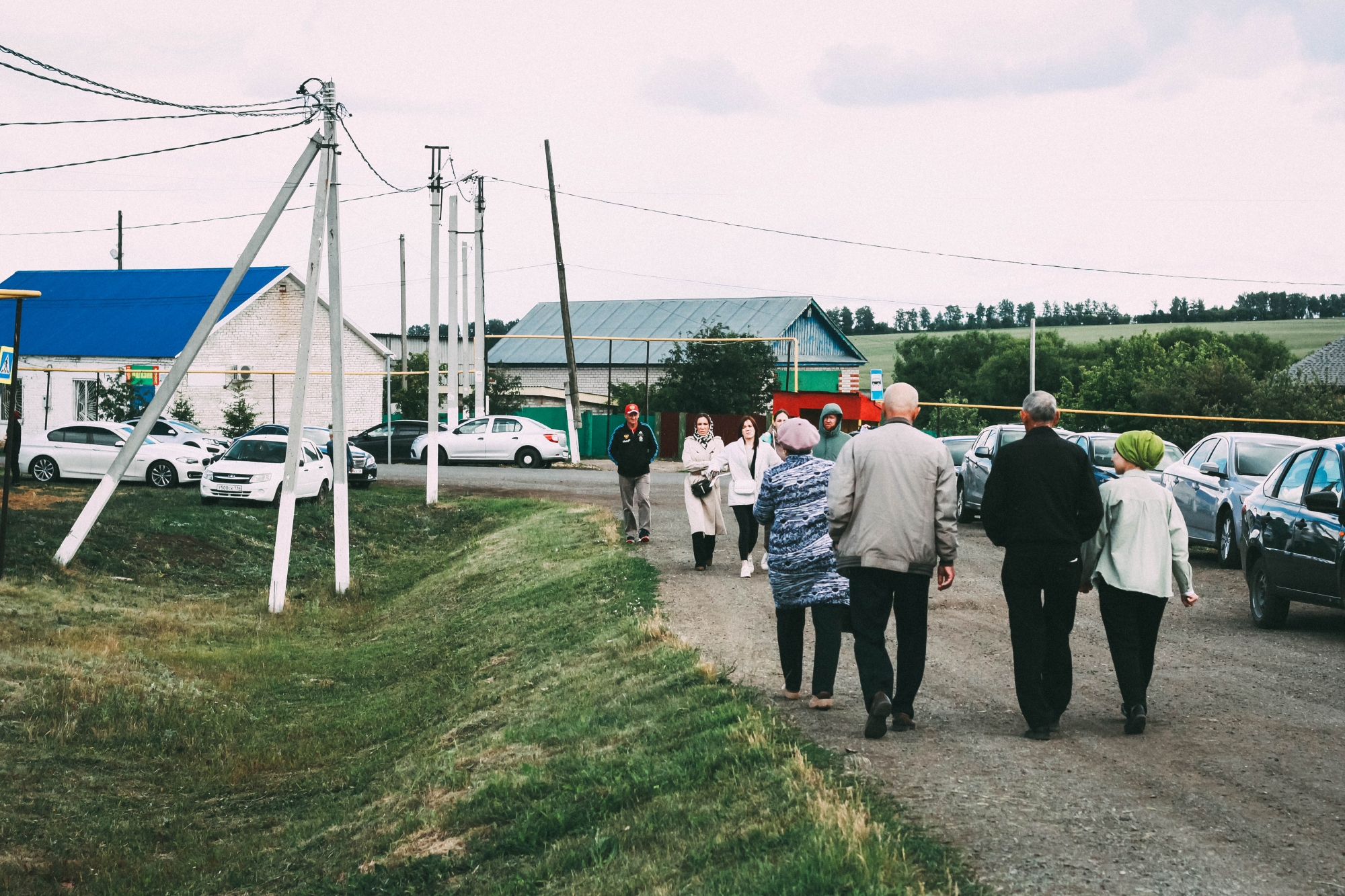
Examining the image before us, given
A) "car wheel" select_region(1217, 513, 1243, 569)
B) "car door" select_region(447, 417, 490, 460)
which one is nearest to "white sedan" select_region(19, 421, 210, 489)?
"car door" select_region(447, 417, 490, 460)

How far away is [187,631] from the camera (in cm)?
1480

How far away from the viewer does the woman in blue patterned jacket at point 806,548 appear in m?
7.36

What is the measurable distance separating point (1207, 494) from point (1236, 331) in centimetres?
7111

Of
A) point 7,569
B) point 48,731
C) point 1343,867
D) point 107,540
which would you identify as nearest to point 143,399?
point 107,540

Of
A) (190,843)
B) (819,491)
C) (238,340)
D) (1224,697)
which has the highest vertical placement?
(238,340)

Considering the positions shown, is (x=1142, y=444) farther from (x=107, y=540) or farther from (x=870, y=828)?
(x=107, y=540)

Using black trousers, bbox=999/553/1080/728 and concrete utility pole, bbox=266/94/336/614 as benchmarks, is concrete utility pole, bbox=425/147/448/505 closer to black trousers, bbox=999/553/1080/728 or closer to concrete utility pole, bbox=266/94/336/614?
concrete utility pole, bbox=266/94/336/614

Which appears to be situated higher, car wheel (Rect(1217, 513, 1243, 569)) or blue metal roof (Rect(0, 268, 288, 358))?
blue metal roof (Rect(0, 268, 288, 358))

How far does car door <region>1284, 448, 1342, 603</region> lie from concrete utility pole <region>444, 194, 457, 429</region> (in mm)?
23220

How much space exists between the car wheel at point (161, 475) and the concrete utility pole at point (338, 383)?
41.7 feet

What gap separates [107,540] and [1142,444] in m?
16.1

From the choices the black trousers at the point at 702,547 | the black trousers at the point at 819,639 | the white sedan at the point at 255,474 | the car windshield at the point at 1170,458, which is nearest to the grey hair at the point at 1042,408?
the black trousers at the point at 819,639

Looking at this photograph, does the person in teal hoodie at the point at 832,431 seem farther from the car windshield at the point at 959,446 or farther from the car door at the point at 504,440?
the car door at the point at 504,440

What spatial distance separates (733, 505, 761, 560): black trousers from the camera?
13.9 meters
